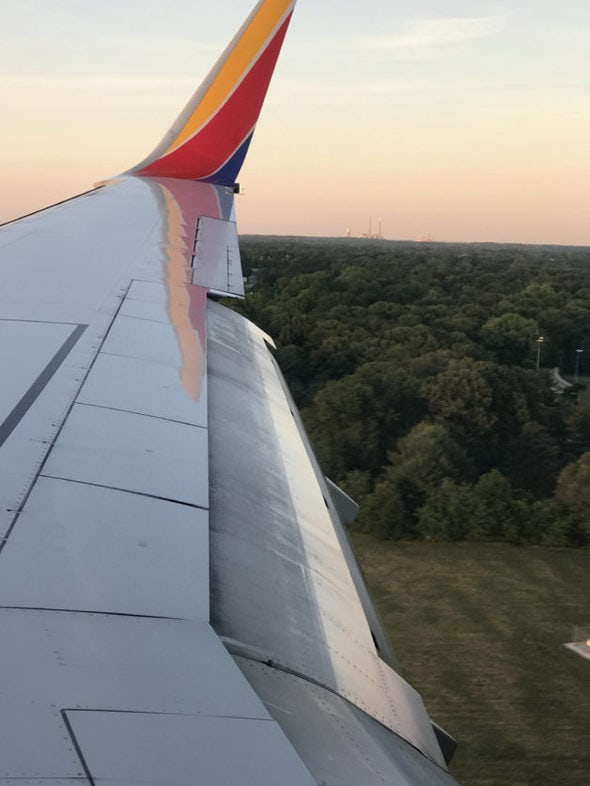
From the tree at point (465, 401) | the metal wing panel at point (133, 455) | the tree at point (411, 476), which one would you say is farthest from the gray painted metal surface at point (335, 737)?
the tree at point (465, 401)

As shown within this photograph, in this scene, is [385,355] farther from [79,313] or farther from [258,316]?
[79,313]

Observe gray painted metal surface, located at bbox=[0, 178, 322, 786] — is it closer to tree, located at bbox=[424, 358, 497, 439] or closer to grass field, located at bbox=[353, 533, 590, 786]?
grass field, located at bbox=[353, 533, 590, 786]

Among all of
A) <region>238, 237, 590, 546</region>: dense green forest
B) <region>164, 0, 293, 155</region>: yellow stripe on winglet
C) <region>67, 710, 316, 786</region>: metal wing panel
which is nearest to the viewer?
<region>67, 710, 316, 786</region>: metal wing panel

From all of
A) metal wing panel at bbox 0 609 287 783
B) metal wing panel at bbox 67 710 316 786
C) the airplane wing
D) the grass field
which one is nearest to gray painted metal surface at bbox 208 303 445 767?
the airplane wing

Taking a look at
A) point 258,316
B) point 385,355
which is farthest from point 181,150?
→ point 258,316

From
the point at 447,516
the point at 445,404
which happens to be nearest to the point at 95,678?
the point at 447,516

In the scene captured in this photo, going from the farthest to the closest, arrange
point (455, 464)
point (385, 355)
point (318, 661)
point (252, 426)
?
point (385, 355) < point (455, 464) < point (252, 426) < point (318, 661)
